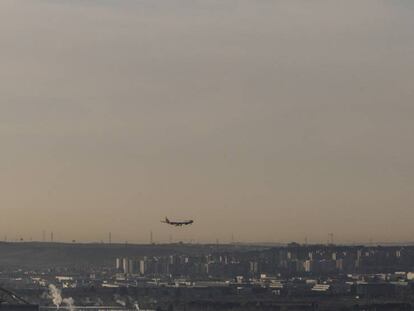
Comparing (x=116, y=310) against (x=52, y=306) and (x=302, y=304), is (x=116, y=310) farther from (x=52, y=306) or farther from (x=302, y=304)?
(x=302, y=304)

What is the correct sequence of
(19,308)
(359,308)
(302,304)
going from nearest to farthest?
(19,308) < (359,308) < (302,304)

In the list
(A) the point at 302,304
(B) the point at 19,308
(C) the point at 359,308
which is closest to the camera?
(B) the point at 19,308

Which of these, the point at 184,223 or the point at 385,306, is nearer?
the point at 184,223

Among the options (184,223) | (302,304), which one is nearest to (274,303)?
(302,304)

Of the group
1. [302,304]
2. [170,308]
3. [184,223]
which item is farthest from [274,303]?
[184,223]

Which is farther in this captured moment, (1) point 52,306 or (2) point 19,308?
(1) point 52,306

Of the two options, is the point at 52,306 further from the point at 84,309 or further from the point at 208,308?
the point at 208,308

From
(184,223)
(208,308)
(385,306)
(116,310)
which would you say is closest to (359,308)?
(385,306)

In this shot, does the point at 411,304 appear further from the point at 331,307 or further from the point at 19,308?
the point at 19,308
